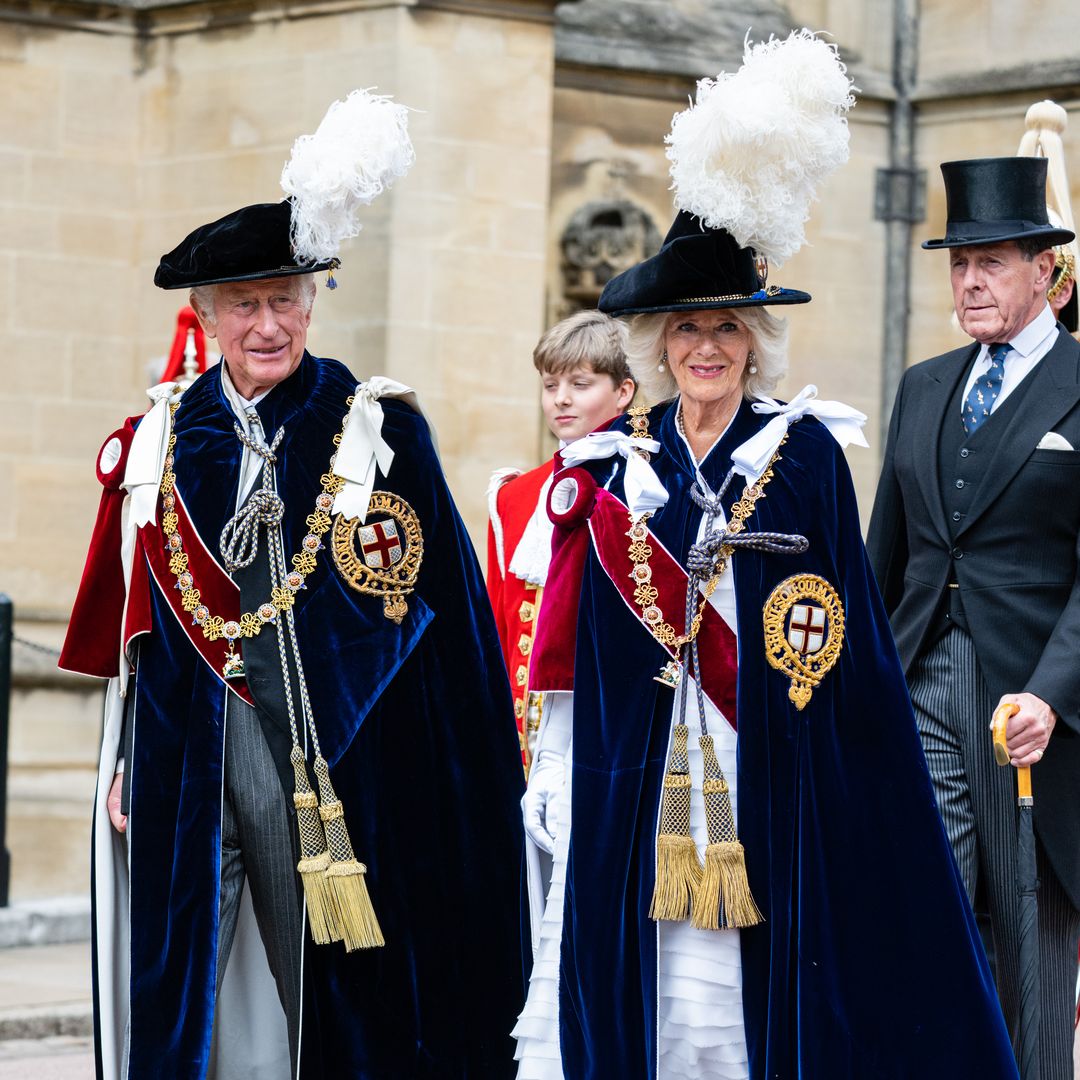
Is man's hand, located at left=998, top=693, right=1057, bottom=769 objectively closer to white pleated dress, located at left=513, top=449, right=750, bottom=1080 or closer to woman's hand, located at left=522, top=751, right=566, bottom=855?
white pleated dress, located at left=513, top=449, right=750, bottom=1080

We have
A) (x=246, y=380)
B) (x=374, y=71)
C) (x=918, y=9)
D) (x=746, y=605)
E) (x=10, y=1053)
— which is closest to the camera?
(x=746, y=605)

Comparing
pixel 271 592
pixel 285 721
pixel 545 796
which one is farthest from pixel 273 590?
pixel 545 796

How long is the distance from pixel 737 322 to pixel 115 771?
1.62 metres

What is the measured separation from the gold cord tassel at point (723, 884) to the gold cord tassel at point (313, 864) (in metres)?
0.81

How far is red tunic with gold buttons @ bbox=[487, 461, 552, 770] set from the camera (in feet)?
23.2

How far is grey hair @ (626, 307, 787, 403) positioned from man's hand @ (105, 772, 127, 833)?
1.37 m

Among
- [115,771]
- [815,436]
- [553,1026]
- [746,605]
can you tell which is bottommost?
[553,1026]

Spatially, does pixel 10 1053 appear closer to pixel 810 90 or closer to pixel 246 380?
pixel 246 380

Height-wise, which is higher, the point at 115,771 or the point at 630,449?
the point at 630,449

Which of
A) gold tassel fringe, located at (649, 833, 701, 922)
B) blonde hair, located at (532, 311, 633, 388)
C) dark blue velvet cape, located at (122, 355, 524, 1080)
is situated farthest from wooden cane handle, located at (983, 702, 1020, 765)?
blonde hair, located at (532, 311, 633, 388)

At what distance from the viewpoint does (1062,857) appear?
584 centimetres

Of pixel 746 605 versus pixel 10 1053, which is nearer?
pixel 746 605

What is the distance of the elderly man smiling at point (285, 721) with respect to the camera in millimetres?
5496

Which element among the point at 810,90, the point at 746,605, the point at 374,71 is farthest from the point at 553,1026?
the point at 374,71
